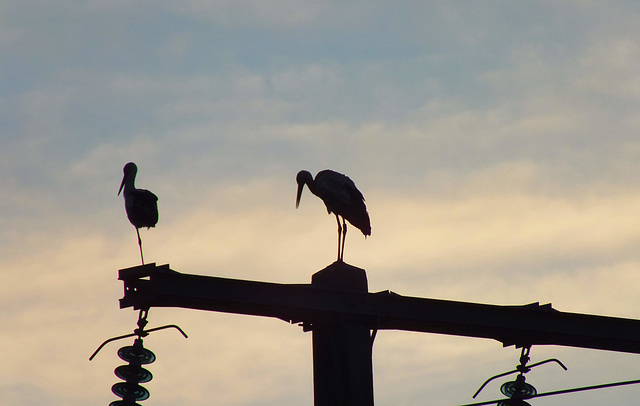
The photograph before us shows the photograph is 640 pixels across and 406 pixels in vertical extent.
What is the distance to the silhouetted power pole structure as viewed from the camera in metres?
7.57

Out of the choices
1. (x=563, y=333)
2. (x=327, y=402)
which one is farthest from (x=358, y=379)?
(x=563, y=333)

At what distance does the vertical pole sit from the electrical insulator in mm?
1491

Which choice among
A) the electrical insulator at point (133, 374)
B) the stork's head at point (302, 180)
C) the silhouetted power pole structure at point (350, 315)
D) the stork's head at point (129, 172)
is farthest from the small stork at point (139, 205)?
the electrical insulator at point (133, 374)

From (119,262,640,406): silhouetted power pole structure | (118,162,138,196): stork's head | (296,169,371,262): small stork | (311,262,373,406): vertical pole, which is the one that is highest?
(118,162,138,196): stork's head

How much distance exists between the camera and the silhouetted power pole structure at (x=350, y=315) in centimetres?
757

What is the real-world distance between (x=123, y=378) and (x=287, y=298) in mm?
1546

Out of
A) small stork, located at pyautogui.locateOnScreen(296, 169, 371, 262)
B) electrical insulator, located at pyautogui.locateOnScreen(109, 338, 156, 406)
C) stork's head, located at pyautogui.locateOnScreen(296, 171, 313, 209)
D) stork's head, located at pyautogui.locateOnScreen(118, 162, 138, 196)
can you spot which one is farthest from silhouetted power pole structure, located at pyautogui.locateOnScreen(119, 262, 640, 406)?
stork's head, located at pyautogui.locateOnScreen(118, 162, 138, 196)

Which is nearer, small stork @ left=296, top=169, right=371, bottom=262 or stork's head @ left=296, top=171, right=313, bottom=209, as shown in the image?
small stork @ left=296, top=169, right=371, bottom=262

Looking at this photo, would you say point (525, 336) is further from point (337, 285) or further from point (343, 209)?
point (343, 209)

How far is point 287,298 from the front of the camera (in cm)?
783

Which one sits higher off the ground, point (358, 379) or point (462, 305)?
point (462, 305)

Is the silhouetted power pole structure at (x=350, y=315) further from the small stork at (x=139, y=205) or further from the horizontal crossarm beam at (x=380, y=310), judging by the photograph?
the small stork at (x=139, y=205)

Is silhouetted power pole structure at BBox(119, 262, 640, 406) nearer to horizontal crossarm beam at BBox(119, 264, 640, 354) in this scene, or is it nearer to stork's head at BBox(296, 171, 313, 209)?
horizontal crossarm beam at BBox(119, 264, 640, 354)

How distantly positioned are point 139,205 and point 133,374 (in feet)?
24.7
